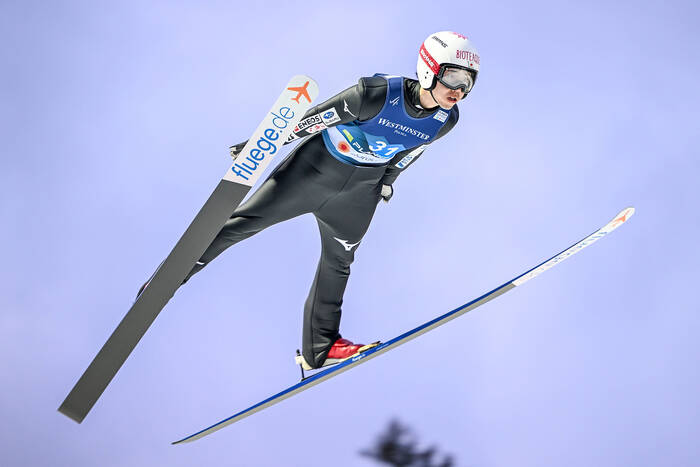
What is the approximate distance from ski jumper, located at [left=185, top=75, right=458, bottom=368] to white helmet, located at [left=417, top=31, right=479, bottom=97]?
13cm

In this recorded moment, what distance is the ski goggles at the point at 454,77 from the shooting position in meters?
3.06

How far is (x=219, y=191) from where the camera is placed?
9.58ft

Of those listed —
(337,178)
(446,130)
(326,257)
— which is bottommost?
(326,257)

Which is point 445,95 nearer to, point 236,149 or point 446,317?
point 236,149

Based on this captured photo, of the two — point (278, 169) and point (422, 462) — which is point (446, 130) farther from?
point (422, 462)

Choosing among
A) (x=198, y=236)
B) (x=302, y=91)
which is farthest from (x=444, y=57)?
(x=198, y=236)

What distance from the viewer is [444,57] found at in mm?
3043

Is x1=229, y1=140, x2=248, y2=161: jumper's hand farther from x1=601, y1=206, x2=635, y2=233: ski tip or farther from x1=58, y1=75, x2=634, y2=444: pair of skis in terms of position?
x1=601, y1=206, x2=635, y2=233: ski tip

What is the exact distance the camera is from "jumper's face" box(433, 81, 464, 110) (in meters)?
3.11

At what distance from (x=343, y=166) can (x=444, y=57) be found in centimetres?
69

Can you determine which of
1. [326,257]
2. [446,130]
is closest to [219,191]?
[326,257]

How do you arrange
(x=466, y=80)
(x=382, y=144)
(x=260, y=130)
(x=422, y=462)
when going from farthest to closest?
(x=422, y=462)
(x=382, y=144)
(x=466, y=80)
(x=260, y=130)

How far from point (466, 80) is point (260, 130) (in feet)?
3.02

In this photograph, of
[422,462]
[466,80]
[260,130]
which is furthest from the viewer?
[422,462]
